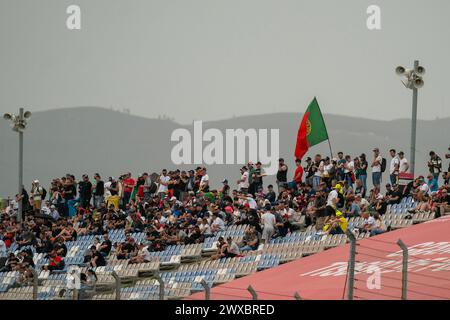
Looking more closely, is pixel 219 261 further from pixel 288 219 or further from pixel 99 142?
pixel 99 142

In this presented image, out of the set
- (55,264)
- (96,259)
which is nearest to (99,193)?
(55,264)

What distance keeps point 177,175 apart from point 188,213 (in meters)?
2.56

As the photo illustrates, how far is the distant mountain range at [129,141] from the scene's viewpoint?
6106cm

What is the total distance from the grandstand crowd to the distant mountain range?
24.2m

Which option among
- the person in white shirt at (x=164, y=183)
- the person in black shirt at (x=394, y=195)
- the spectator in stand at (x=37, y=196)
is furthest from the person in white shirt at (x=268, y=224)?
the spectator in stand at (x=37, y=196)

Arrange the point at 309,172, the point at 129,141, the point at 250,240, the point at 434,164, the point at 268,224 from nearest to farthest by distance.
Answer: the point at 250,240 → the point at 268,224 → the point at 434,164 → the point at 309,172 → the point at 129,141

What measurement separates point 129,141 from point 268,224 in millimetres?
39834

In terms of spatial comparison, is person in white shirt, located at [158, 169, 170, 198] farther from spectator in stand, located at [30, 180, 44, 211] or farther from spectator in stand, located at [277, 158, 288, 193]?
spectator in stand, located at [30, 180, 44, 211]

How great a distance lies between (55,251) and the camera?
1174 inches

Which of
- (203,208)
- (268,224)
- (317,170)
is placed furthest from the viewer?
(203,208)

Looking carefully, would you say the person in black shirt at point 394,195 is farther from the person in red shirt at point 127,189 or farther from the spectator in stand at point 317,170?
the person in red shirt at point 127,189

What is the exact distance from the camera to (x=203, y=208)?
30.5 metres

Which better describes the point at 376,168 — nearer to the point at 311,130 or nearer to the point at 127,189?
the point at 311,130
